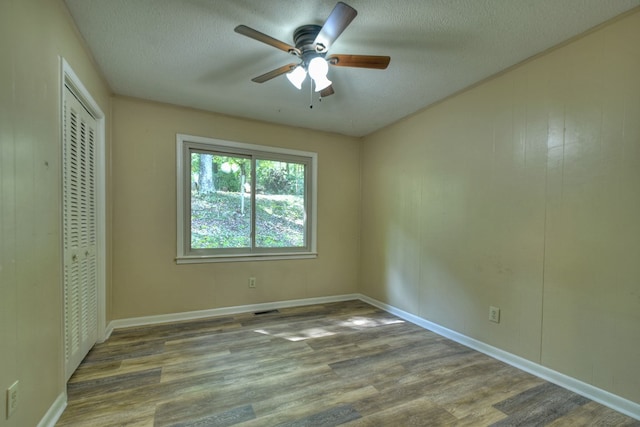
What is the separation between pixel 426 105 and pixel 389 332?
7.93 feet

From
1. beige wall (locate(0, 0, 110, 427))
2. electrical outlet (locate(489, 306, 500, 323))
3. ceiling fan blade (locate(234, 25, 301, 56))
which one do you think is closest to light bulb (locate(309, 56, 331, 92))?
ceiling fan blade (locate(234, 25, 301, 56))

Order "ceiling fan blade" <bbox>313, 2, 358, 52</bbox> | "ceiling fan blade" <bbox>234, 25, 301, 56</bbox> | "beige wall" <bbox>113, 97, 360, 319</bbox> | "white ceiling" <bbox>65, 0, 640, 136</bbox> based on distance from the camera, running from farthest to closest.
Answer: "beige wall" <bbox>113, 97, 360, 319</bbox>, "white ceiling" <bbox>65, 0, 640, 136</bbox>, "ceiling fan blade" <bbox>234, 25, 301, 56</bbox>, "ceiling fan blade" <bbox>313, 2, 358, 52</bbox>

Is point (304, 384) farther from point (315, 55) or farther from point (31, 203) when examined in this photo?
point (315, 55)

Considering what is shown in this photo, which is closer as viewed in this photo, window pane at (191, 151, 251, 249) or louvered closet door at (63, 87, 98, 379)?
louvered closet door at (63, 87, 98, 379)

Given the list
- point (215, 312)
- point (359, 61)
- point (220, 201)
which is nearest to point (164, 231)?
point (220, 201)

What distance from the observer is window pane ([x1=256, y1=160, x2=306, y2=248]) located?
11.9 ft

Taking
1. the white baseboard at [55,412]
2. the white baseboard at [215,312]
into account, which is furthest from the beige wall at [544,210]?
the white baseboard at [55,412]

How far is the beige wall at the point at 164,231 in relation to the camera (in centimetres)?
289

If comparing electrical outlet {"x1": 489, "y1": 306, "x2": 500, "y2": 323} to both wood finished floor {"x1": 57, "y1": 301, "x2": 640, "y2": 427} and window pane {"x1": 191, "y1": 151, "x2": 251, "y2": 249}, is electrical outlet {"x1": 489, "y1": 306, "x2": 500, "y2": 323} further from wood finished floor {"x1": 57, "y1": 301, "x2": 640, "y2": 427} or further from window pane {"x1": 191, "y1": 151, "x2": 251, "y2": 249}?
window pane {"x1": 191, "y1": 151, "x2": 251, "y2": 249}

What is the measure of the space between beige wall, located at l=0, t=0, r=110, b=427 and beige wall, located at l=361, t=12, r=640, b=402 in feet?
9.87

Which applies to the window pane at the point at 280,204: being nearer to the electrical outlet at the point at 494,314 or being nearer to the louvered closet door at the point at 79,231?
the louvered closet door at the point at 79,231

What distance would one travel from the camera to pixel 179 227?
3.11 m

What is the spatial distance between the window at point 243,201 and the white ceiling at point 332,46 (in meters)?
0.68

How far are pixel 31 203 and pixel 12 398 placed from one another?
0.85 metres
